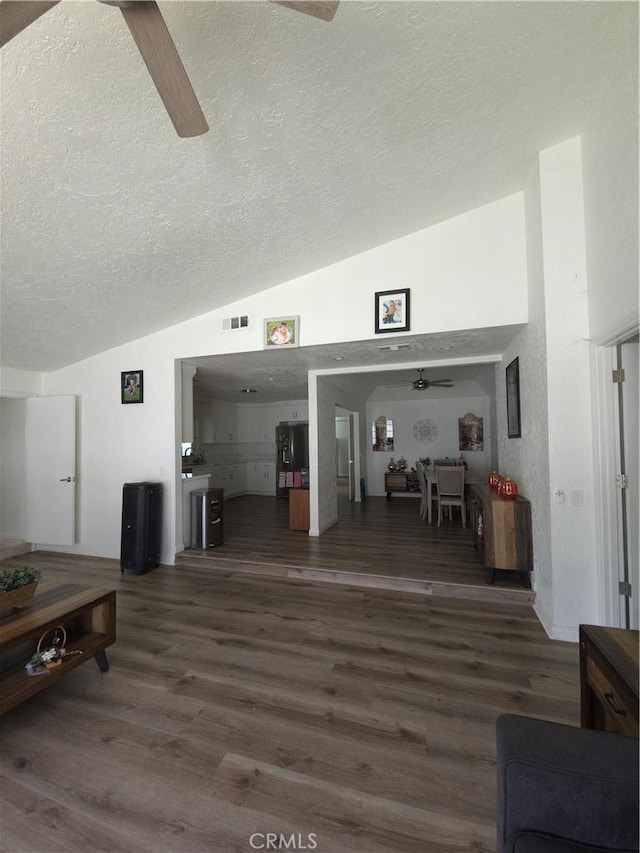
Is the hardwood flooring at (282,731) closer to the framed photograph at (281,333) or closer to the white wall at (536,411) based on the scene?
the white wall at (536,411)

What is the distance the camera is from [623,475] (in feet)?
7.32

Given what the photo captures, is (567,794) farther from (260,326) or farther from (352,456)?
(352,456)

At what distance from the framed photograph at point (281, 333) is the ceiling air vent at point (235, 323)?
25cm

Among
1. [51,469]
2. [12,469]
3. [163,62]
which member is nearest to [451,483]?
[163,62]

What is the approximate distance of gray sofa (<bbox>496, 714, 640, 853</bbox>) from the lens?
2.49ft

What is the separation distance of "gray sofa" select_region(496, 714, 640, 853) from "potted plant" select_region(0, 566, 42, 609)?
2.27 m

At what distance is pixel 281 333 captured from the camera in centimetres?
354

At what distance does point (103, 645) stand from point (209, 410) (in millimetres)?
6162

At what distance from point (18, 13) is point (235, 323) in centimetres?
275

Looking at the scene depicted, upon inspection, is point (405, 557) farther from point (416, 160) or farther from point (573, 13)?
point (573, 13)

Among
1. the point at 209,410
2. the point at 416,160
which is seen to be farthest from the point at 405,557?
the point at 209,410

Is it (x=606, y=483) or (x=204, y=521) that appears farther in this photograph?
(x=204, y=521)

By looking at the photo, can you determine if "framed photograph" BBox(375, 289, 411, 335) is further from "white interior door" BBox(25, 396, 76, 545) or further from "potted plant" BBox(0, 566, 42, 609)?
"white interior door" BBox(25, 396, 76, 545)

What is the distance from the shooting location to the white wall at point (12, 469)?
15.4 feet
